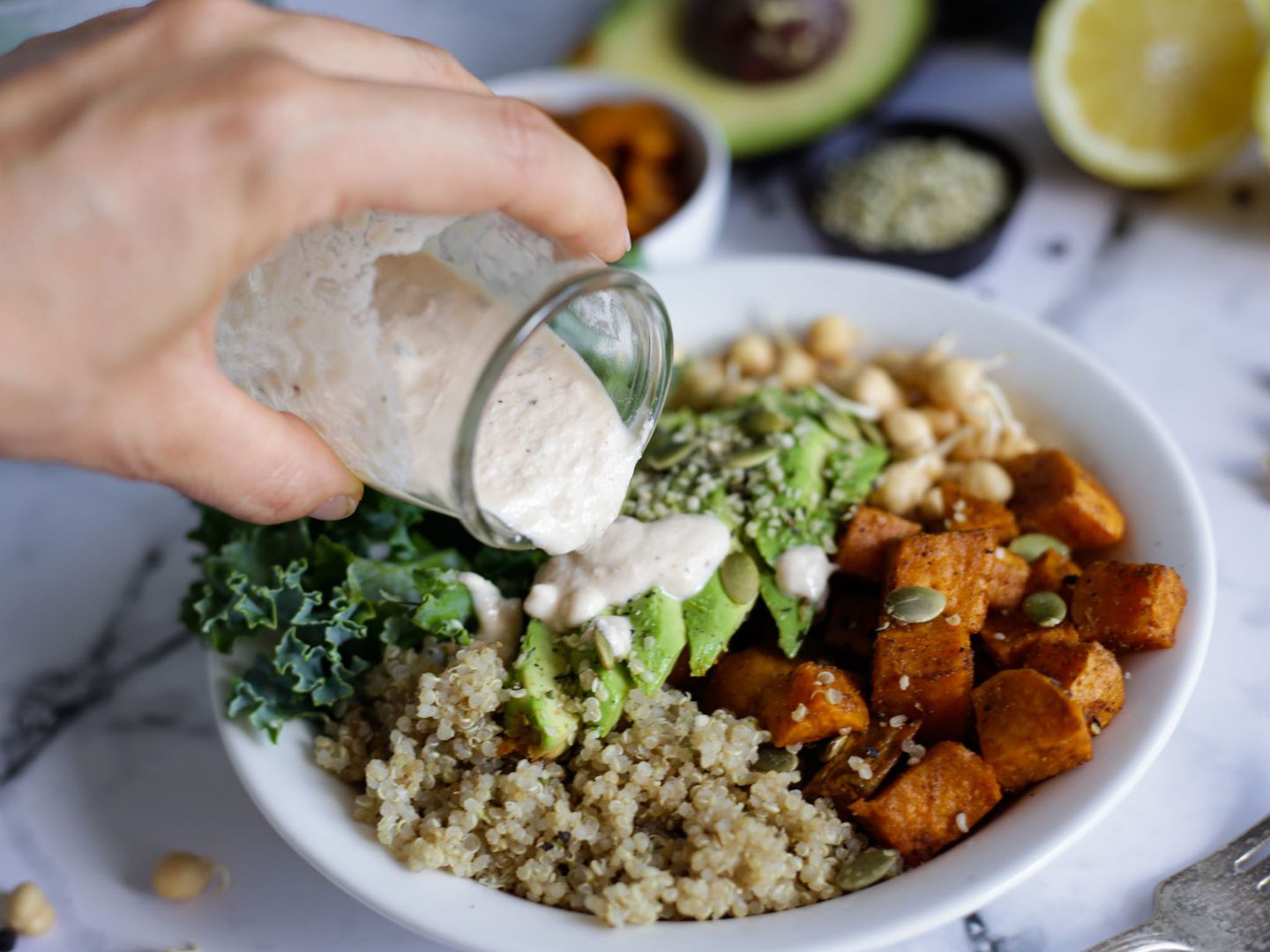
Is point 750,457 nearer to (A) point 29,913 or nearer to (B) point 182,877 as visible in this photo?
(B) point 182,877

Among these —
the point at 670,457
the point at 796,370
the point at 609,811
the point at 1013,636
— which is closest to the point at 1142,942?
the point at 1013,636

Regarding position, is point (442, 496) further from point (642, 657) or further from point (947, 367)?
point (947, 367)

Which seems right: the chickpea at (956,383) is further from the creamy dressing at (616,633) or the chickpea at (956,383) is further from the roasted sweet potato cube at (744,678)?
the creamy dressing at (616,633)

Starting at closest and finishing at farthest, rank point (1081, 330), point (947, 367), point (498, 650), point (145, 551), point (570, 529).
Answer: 1. point (570, 529)
2. point (498, 650)
3. point (947, 367)
4. point (145, 551)
5. point (1081, 330)

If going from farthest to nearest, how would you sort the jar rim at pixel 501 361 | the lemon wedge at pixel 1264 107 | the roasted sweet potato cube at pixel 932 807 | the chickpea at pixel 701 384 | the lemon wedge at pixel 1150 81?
the lemon wedge at pixel 1150 81 < the lemon wedge at pixel 1264 107 < the chickpea at pixel 701 384 < the roasted sweet potato cube at pixel 932 807 < the jar rim at pixel 501 361

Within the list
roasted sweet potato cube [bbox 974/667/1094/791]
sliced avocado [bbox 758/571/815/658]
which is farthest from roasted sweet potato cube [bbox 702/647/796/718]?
roasted sweet potato cube [bbox 974/667/1094/791]

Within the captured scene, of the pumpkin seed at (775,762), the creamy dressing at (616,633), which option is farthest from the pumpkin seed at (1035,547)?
the creamy dressing at (616,633)

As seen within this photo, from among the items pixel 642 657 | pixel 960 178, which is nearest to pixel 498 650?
pixel 642 657

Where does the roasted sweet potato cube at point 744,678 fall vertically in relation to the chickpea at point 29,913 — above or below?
above
